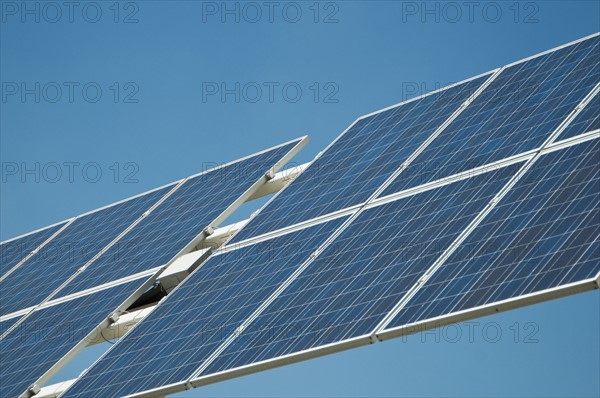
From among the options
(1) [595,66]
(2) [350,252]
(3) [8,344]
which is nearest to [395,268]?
(2) [350,252]

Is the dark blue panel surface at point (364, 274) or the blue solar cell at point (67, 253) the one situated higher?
the blue solar cell at point (67, 253)

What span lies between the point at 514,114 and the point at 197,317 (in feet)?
21.7

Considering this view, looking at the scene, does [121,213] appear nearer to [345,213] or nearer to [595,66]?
[345,213]

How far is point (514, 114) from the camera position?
68.8 feet

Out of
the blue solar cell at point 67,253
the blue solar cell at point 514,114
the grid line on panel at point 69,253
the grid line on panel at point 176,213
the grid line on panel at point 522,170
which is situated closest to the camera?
the grid line on panel at point 522,170

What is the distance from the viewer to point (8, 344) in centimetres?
2286

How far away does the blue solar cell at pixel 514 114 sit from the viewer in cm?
1977

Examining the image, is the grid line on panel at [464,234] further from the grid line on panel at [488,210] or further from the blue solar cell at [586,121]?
the blue solar cell at [586,121]

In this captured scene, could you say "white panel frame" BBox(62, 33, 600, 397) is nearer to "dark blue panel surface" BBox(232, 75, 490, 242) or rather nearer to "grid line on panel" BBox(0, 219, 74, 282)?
"dark blue panel surface" BBox(232, 75, 490, 242)

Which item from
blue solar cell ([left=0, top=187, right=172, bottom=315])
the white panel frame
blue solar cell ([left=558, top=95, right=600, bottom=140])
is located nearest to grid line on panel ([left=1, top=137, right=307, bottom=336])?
blue solar cell ([left=0, top=187, right=172, bottom=315])

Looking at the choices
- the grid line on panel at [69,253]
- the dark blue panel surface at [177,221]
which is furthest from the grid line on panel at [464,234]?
the grid line on panel at [69,253]

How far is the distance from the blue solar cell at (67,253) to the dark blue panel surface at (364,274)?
8.16 metres

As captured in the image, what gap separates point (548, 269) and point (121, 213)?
51.9 ft

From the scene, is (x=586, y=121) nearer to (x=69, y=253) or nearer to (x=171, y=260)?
(x=171, y=260)
